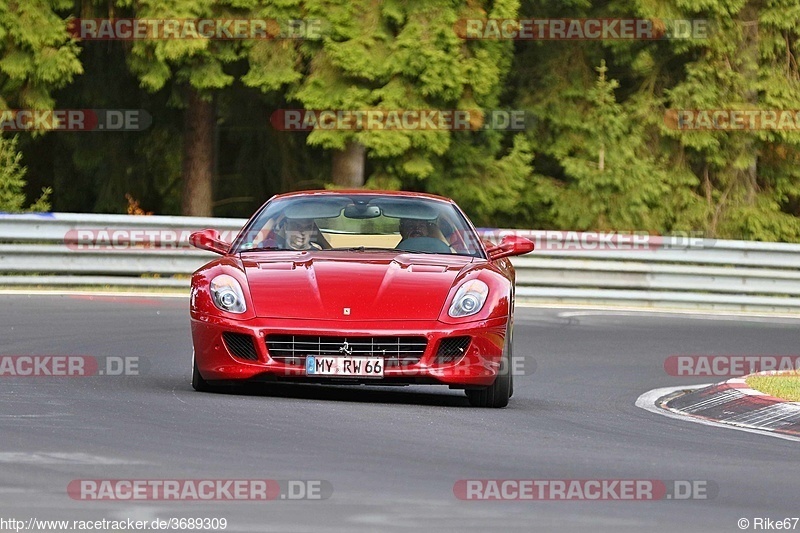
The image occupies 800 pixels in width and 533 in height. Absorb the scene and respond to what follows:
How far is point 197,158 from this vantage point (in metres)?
28.5

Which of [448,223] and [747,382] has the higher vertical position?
[448,223]

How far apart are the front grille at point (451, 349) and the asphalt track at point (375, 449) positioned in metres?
0.31

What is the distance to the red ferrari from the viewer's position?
9.88 meters

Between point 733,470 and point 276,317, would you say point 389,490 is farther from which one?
point 276,317

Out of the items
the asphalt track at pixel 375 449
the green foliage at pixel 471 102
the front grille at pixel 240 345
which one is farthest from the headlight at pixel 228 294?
the green foliage at pixel 471 102

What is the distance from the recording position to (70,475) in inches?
275

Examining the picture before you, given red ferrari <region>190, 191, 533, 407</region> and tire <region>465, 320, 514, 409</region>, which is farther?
tire <region>465, 320, 514, 409</region>

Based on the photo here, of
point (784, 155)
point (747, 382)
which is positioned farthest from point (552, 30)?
point (747, 382)

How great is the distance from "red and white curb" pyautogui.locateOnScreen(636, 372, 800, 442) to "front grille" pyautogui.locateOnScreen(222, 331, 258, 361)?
266 cm

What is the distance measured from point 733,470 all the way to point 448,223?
13.5 ft

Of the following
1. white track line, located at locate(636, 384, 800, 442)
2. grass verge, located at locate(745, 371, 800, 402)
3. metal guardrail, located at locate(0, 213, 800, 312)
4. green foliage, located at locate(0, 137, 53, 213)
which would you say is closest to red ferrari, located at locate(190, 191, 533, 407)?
white track line, located at locate(636, 384, 800, 442)

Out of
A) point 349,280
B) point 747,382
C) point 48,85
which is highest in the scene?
point 48,85

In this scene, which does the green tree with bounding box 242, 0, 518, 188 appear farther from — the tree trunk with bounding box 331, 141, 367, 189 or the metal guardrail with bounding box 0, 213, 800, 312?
the metal guardrail with bounding box 0, 213, 800, 312

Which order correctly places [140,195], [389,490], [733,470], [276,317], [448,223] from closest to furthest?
[389,490], [733,470], [276,317], [448,223], [140,195]
